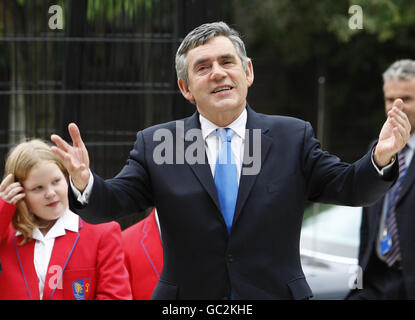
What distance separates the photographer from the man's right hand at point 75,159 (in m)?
2.72

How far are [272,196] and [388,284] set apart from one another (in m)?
1.65

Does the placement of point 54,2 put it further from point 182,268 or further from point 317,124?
point 317,124

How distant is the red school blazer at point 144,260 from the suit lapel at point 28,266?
1.68 feet

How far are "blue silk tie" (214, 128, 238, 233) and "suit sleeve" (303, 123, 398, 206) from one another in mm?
283

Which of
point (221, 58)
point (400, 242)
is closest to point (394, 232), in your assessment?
point (400, 242)

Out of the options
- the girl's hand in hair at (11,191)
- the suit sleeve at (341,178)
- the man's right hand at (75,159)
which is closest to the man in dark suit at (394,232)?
the suit sleeve at (341,178)

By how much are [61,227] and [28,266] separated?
0.81 feet

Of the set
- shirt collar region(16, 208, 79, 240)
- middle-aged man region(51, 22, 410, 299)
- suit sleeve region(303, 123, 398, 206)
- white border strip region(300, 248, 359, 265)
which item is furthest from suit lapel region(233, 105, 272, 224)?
white border strip region(300, 248, 359, 265)

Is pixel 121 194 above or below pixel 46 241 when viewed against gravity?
above

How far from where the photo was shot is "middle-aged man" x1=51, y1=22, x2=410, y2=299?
2.77 metres

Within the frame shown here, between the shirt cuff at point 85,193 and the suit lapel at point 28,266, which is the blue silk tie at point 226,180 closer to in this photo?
the shirt cuff at point 85,193

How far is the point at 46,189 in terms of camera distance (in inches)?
145

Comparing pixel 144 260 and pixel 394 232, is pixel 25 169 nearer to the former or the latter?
pixel 144 260

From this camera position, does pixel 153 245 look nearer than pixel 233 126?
No
